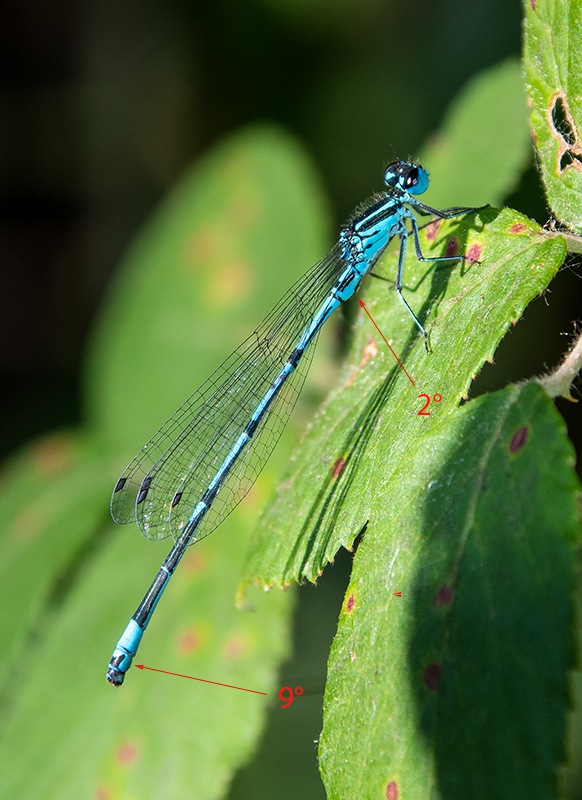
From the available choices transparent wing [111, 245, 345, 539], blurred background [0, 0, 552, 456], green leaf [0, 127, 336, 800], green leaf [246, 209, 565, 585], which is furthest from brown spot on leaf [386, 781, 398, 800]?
blurred background [0, 0, 552, 456]

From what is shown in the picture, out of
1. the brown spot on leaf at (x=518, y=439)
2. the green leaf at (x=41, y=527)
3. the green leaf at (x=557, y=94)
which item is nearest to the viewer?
the brown spot on leaf at (x=518, y=439)

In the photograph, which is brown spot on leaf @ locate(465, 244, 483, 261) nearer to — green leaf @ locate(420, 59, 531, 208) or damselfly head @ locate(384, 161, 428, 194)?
damselfly head @ locate(384, 161, 428, 194)

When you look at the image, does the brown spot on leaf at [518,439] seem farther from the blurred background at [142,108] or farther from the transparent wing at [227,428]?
the blurred background at [142,108]

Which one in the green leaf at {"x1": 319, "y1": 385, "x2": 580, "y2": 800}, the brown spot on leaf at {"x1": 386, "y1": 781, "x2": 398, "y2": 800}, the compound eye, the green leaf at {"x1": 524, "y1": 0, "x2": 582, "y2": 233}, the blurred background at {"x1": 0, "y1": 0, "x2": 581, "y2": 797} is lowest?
the brown spot on leaf at {"x1": 386, "y1": 781, "x2": 398, "y2": 800}

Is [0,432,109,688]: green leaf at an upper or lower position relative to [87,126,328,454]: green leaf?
lower

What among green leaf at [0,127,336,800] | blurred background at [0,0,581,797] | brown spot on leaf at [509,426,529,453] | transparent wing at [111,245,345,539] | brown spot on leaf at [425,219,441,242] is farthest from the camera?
blurred background at [0,0,581,797]

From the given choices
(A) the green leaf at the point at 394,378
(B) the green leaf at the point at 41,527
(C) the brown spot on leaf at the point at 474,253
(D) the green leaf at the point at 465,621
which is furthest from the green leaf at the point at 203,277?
(D) the green leaf at the point at 465,621
